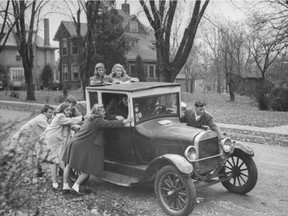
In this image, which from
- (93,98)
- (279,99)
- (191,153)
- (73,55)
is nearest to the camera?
(191,153)

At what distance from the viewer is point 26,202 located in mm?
3201

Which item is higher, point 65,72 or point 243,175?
point 65,72

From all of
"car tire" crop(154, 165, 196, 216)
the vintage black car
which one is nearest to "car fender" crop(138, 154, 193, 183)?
the vintage black car

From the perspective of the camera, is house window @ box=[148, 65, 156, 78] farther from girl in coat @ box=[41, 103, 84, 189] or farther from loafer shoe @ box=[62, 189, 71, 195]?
loafer shoe @ box=[62, 189, 71, 195]

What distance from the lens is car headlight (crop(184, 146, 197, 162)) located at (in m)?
5.74

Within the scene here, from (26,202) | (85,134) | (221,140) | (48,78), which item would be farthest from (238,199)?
(48,78)

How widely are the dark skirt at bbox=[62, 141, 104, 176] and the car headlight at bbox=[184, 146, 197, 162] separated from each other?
5.08 feet

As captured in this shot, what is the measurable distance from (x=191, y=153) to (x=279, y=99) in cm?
1899

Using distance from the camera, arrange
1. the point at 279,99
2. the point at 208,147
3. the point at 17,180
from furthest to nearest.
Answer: the point at 279,99
the point at 208,147
the point at 17,180

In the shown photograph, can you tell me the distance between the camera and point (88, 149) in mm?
6496

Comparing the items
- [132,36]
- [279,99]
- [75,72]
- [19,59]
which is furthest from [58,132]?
[19,59]

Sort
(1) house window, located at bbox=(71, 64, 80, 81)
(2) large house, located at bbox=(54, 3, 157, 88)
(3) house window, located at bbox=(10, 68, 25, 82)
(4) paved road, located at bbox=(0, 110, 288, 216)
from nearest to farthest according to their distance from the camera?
1. (4) paved road, located at bbox=(0, 110, 288, 216)
2. (2) large house, located at bbox=(54, 3, 157, 88)
3. (1) house window, located at bbox=(71, 64, 80, 81)
4. (3) house window, located at bbox=(10, 68, 25, 82)

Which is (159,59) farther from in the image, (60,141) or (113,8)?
(113,8)

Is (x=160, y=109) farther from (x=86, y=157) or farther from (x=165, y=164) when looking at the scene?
(x=86, y=157)
